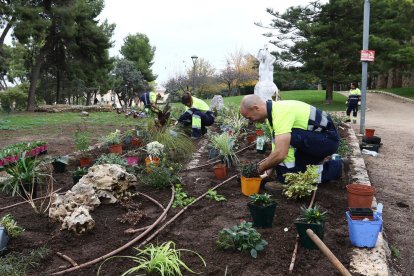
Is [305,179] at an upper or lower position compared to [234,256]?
upper

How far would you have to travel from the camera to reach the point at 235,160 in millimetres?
5664

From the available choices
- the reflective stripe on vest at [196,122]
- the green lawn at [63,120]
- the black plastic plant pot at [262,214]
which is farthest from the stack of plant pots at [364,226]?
the green lawn at [63,120]

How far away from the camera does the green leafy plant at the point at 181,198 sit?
3898mm

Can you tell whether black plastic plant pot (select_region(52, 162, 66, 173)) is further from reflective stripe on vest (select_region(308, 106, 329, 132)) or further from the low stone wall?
the low stone wall

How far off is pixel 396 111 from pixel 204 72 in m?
29.7

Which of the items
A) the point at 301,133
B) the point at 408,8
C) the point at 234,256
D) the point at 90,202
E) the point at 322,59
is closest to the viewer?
the point at 234,256

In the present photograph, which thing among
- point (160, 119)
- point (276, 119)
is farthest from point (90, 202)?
point (160, 119)

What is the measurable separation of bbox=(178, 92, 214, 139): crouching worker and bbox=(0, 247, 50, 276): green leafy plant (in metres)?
5.36

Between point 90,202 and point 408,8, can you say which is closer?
point 90,202

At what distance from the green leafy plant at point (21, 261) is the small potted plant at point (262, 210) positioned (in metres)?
1.63

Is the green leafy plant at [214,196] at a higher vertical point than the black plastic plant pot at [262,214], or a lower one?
lower

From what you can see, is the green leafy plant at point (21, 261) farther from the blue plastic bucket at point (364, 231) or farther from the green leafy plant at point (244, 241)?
the blue plastic bucket at point (364, 231)

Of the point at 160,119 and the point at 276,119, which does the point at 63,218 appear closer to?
the point at 276,119

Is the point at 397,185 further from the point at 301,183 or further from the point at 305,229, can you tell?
the point at 305,229
